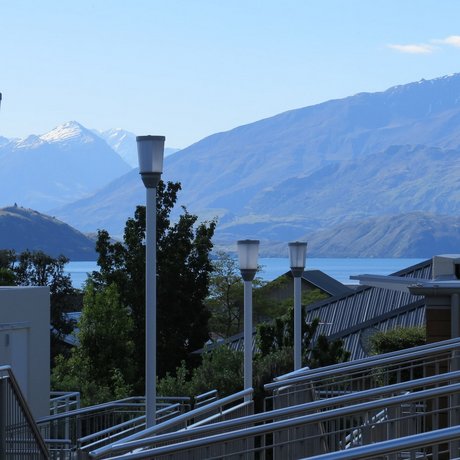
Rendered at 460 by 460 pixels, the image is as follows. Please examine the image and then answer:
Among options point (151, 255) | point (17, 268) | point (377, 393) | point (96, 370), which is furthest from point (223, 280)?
point (377, 393)

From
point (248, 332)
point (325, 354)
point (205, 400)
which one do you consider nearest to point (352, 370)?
point (248, 332)

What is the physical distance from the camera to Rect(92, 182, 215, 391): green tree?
54375 millimetres

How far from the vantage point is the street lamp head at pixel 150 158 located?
1262 centimetres

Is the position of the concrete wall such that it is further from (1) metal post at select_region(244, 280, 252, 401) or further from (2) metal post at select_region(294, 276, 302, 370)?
(2) metal post at select_region(294, 276, 302, 370)

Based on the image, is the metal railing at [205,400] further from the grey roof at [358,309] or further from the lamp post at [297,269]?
the grey roof at [358,309]

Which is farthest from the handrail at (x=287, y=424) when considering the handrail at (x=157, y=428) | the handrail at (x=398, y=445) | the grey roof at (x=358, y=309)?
the grey roof at (x=358, y=309)

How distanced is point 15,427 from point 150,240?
3008mm

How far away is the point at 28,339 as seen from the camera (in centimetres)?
2098

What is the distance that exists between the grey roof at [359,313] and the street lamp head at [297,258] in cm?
2160

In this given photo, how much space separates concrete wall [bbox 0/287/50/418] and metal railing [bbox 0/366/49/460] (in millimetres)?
9434

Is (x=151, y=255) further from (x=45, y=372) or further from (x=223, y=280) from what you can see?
(x=223, y=280)

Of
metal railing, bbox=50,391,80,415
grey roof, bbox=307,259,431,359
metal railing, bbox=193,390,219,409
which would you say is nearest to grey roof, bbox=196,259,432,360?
grey roof, bbox=307,259,431,359

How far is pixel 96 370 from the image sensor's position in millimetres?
42125

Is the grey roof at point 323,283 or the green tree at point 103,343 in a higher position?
the grey roof at point 323,283
